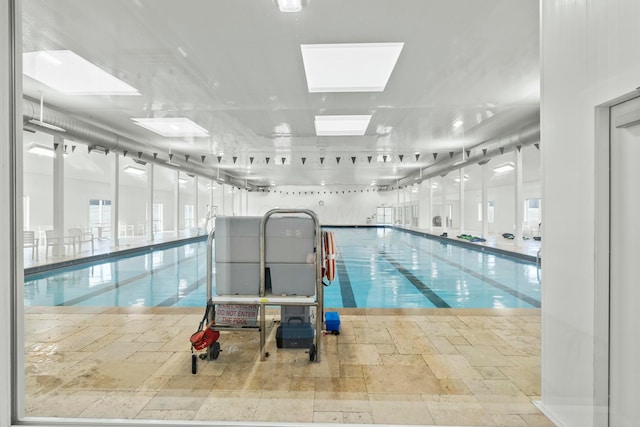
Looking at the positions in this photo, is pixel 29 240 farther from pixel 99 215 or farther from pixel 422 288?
pixel 99 215

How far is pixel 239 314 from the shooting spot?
2.65m

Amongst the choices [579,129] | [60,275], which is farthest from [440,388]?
[60,275]

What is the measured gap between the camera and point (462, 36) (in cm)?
335

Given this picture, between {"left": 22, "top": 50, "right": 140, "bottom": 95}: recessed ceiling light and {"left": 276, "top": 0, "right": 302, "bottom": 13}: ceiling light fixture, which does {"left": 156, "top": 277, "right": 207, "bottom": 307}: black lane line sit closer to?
{"left": 22, "top": 50, "right": 140, "bottom": 95}: recessed ceiling light

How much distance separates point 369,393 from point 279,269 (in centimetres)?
108

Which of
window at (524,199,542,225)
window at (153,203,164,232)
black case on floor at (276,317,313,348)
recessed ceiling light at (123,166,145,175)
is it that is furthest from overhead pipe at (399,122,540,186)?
window at (153,203,164,232)

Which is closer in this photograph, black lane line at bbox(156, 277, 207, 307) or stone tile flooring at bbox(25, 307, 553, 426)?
stone tile flooring at bbox(25, 307, 553, 426)

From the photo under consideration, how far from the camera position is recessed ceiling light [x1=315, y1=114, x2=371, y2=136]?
6.08 m

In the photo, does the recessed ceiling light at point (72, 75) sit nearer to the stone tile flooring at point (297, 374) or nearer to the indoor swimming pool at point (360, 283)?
the indoor swimming pool at point (360, 283)

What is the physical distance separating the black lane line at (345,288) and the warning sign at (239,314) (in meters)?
1.85

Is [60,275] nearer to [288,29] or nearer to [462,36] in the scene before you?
[288,29]

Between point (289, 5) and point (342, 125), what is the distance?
3.90 metres

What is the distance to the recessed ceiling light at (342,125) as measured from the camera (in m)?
6.08

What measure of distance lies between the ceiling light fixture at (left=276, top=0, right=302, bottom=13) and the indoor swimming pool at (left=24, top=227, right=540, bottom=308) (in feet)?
10.0
